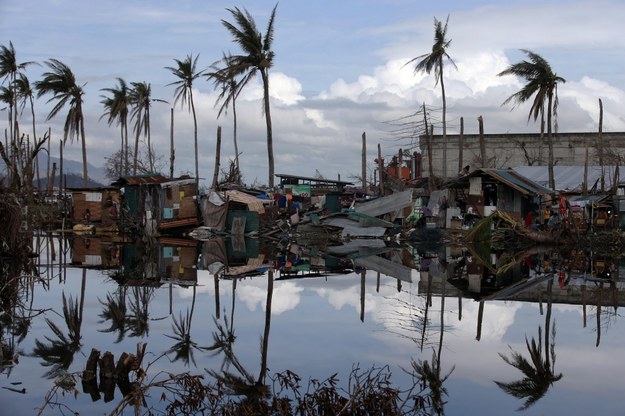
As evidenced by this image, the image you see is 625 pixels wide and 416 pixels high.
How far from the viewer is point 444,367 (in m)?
9.53

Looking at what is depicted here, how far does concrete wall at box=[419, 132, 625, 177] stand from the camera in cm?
5191

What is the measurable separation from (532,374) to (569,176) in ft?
112

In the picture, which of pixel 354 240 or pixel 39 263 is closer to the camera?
pixel 39 263

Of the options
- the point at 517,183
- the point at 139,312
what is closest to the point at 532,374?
the point at 139,312

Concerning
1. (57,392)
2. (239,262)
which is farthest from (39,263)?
(57,392)

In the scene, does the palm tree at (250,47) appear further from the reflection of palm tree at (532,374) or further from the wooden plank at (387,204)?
the reflection of palm tree at (532,374)

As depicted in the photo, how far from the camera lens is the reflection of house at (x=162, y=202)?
36.2m

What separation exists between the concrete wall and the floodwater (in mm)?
29789

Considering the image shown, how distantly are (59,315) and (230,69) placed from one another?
28529 mm

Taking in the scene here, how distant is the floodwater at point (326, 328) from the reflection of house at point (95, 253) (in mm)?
324

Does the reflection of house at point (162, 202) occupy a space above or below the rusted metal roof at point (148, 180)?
below

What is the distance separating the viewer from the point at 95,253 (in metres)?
26.3

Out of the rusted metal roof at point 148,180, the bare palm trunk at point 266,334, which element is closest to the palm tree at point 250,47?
the rusted metal roof at point 148,180

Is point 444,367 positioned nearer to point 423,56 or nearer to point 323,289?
point 323,289
